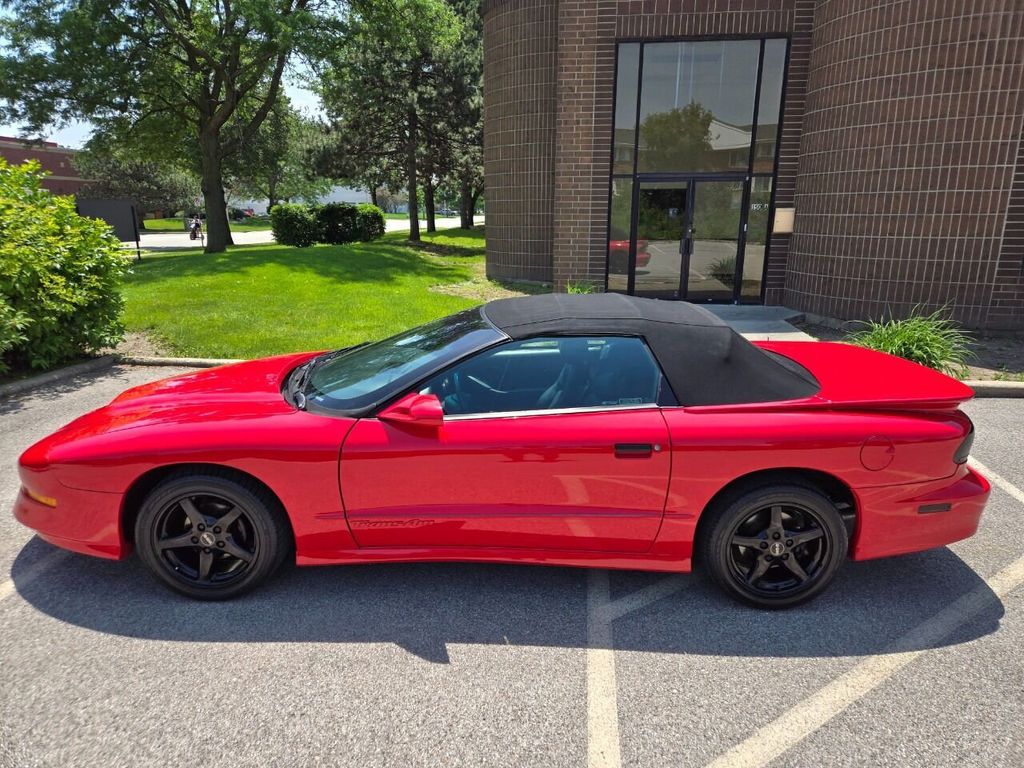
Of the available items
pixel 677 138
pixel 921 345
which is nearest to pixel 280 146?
pixel 677 138

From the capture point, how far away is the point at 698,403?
306 centimetres

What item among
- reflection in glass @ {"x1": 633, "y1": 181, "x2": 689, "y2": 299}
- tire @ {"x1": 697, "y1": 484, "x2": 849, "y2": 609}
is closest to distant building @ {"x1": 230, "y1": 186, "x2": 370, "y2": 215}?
reflection in glass @ {"x1": 633, "y1": 181, "x2": 689, "y2": 299}

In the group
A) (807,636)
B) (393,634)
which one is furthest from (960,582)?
(393,634)

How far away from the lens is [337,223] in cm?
2609

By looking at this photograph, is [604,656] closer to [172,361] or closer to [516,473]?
[516,473]

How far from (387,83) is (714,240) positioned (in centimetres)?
1842

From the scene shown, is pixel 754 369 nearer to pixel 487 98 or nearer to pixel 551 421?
pixel 551 421

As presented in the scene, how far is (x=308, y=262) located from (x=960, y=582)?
1441cm

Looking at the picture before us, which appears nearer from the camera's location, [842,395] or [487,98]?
[842,395]

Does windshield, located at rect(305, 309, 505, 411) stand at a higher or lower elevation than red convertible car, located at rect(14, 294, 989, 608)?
higher

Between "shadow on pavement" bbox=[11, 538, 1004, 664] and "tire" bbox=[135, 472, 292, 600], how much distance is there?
0.12 meters

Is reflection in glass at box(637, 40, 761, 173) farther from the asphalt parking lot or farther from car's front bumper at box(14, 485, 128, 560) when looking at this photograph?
car's front bumper at box(14, 485, 128, 560)

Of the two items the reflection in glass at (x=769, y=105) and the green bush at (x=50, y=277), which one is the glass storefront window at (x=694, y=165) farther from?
the green bush at (x=50, y=277)

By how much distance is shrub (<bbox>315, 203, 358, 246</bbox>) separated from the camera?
2578 centimetres
